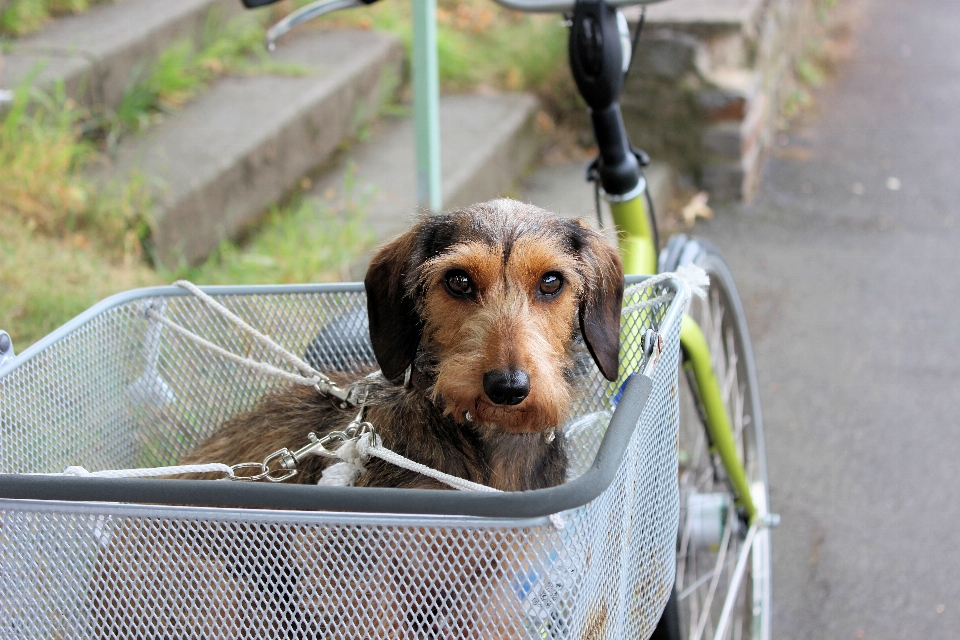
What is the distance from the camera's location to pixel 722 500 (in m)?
2.69

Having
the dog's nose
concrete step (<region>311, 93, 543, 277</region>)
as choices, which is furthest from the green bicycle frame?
concrete step (<region>311, 93, 543, 277</region>)

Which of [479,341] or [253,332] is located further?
[253,332]

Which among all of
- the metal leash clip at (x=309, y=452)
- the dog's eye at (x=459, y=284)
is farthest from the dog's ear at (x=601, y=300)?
the metal leash clip at (x=309, y=452)

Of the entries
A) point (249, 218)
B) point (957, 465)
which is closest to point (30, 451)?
point (249, 218)

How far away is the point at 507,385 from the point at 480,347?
0.11 metres

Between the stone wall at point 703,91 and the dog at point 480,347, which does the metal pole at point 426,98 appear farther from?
the stone wall at point 703,91

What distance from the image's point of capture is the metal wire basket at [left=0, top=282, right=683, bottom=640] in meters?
1.13

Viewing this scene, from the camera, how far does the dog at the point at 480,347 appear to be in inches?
62.7

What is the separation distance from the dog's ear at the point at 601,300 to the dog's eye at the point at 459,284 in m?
0.25

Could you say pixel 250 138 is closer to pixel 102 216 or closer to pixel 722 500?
pixel 102 216

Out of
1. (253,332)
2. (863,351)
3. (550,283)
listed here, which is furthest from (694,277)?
(863,351)

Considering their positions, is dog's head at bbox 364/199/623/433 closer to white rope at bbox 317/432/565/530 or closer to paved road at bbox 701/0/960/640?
white rope at bbox 317/432/565/530

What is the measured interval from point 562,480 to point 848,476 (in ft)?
7.77

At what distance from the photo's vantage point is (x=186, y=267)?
3895 mm
